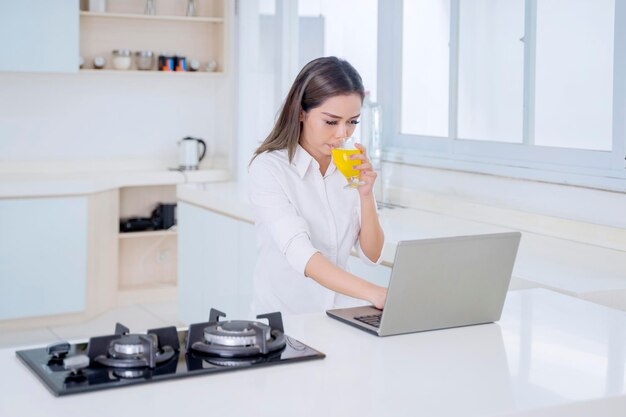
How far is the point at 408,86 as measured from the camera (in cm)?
432

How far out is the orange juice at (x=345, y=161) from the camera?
229cm

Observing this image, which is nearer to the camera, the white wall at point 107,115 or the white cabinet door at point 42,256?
the white cabinet door at point 42,256

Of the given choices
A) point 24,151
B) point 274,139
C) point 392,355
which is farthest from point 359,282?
point 24,151

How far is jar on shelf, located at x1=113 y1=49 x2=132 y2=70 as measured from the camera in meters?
5.60

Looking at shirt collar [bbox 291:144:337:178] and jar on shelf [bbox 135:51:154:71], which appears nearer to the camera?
shirt collar [bbox 291:144:337:178]

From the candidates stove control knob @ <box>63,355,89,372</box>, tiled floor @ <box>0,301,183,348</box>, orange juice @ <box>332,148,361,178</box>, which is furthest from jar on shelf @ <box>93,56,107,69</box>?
stove control knob @ <box>63,355,89,372</box>

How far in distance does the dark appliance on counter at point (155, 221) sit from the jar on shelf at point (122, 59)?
0.90 metres

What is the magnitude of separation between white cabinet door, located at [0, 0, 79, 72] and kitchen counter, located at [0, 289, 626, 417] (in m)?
3.74

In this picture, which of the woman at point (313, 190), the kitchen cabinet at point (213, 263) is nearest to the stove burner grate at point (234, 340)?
the woman at point (313, 190)

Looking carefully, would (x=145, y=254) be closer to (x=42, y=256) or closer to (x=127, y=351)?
(x=42, y=256)

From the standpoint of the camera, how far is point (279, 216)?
2.31 m

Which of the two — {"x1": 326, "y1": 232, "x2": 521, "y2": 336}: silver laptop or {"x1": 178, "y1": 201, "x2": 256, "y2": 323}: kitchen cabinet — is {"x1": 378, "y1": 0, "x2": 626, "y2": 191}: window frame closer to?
{"x1": 178, "y1": 201, "x2": 256, "y2": 323}: kitchen cabinet

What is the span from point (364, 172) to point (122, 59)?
3.62 metres

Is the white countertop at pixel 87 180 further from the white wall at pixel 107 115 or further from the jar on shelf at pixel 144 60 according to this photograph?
the jar on shelf at pixel 144 60
